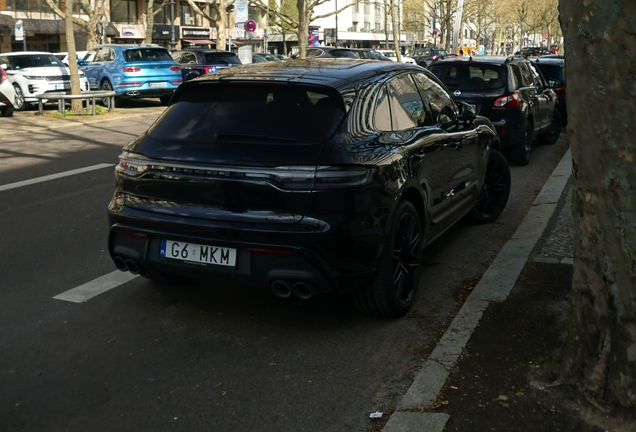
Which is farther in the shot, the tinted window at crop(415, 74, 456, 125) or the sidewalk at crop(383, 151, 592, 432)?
the tinted window at crop(415, 74, 456, 125)

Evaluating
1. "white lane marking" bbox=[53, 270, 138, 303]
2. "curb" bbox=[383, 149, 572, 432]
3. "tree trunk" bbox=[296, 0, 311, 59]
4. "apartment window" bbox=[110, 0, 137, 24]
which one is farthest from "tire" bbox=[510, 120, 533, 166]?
"apartment window" bbox=[110, 0, 137, 24]

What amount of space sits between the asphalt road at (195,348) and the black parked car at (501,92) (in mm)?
4696

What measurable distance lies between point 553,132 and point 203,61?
47.6 feet

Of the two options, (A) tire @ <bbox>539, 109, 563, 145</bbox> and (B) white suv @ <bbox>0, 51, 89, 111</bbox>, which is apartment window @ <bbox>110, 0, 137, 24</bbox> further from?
(A) tire @ <bbox>539, 109, 563, 145</bbox>

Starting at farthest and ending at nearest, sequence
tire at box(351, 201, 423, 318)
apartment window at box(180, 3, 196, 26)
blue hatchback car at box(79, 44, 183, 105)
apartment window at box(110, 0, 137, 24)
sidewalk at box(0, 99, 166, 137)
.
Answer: apartment window at box(180, 3, 196, 26), apartment window at box(110, 0, 137, 24), blue hatchback car at box(79, 44, 183, 105), sidewalk at box(0, 99, 166, 137), tire at box(351, 201, 423, 318)

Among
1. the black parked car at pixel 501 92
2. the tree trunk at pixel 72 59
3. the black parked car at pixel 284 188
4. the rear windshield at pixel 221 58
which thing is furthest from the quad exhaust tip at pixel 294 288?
the rear windshield at pixel 221 58

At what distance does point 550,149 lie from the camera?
14.3 metres

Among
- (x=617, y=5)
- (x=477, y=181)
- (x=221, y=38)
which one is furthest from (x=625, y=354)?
(x=221, y=38)

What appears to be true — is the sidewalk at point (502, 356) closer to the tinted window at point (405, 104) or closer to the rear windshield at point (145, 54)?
the tinted window at point (405, 104)

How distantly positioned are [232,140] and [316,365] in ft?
4.58

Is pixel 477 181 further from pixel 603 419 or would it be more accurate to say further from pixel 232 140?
pixel 603 419

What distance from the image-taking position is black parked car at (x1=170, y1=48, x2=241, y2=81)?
86.2 feet

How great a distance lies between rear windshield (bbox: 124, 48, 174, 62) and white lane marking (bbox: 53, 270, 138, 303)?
18012 millimetres

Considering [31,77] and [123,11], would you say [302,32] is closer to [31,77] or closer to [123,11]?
[31,77]
